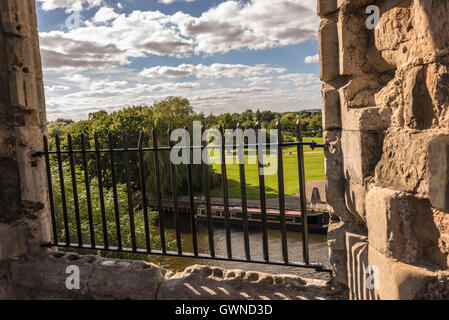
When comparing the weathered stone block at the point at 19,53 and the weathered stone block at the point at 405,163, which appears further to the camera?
the weathered stone block at the point at 19,53

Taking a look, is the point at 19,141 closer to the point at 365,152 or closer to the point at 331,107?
the point at 331,107

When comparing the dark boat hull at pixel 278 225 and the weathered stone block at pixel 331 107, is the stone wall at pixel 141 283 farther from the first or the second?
the dark boat hull at pixel 278 225

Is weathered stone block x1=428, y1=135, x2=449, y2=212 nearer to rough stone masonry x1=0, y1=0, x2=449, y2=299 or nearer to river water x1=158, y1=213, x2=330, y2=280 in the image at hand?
rough stone masonry x1=0, y1=0, x2=449, y2=299

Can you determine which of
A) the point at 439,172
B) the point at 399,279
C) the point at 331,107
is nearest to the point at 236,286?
the point at 399,279

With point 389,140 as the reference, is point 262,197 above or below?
below

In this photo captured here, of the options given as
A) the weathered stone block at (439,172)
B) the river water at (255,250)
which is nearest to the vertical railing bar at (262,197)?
the weathered stone block at (439,172)

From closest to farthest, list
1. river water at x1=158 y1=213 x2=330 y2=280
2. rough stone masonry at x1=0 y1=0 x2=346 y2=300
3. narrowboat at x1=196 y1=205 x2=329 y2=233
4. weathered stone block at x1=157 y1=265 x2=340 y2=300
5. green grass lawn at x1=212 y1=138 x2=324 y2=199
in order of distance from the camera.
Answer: weathered stone block at x1=157 y1=265 x2=340 y2=300 → rough stone masonry at x1=0 y1=0 x2=346 y2=300 → river water at x1=158 y1=213 x2=330 y2=280 → narrowboat at x1=196 y1=205 x2=329 y2=233 → green grass lawn at x1=212 y1=138 x2=324 y2=199

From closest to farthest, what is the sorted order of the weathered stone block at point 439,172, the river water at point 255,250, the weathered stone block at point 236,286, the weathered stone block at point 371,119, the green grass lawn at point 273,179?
the weathered stone block at point 439,172, the weathered stone block at point 371,119, the weathered stone block at point 236,286, the river water at point 255,250, the green grass lawn at point 273,179

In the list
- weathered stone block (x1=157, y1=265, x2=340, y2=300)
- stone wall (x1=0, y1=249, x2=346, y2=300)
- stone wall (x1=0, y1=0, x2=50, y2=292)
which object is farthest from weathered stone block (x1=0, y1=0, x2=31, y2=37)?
weathered stone block (x1=157, y1=265, x2=340, y2=300)

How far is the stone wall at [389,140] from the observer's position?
1704mm

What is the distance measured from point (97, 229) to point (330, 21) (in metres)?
10.6

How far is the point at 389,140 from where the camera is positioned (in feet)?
6.48

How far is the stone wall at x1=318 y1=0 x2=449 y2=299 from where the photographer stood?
1704 millimetres

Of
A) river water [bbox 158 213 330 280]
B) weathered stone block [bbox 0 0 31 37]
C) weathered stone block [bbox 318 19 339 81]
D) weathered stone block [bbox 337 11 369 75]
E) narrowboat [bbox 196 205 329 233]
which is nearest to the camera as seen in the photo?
weathered stone block [bbox 337 11 369 75]
